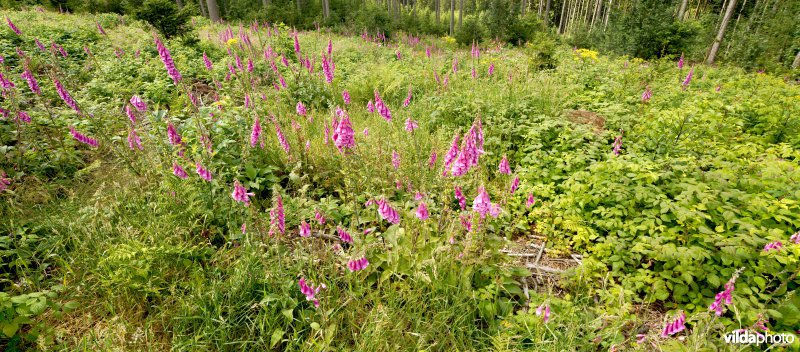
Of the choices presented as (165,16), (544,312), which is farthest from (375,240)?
(165,16)

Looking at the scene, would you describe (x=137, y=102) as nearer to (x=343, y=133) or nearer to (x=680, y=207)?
(x=343, y=133)

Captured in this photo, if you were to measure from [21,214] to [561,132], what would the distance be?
17.3ft

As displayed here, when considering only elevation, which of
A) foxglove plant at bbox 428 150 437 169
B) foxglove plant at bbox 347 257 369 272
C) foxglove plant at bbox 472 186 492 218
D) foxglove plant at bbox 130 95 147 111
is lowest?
foxglove plant at bbox 347 257 369 272

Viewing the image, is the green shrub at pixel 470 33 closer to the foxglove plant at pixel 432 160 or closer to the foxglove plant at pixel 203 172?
the foxglove plant at pixel 432 160

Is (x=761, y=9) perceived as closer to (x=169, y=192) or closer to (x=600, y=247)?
(x=600, y=247)

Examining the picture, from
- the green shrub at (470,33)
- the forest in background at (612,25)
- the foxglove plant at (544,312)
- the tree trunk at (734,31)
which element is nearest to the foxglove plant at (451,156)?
the foxglove plant at (544,312)

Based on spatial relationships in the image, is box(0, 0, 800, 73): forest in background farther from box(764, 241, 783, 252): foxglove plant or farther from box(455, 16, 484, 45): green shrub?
box(764, 241, 783, 252): foxglove plant

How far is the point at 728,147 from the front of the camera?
3.97 metres

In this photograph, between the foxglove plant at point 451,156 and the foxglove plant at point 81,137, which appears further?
the foxglove plant at point 81,137

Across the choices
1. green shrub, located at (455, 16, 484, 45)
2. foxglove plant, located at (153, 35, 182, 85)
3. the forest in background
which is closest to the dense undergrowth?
foxglove plant, located at (153, 35, 182, 85)

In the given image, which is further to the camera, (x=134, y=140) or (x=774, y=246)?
(x=134, y=140)
